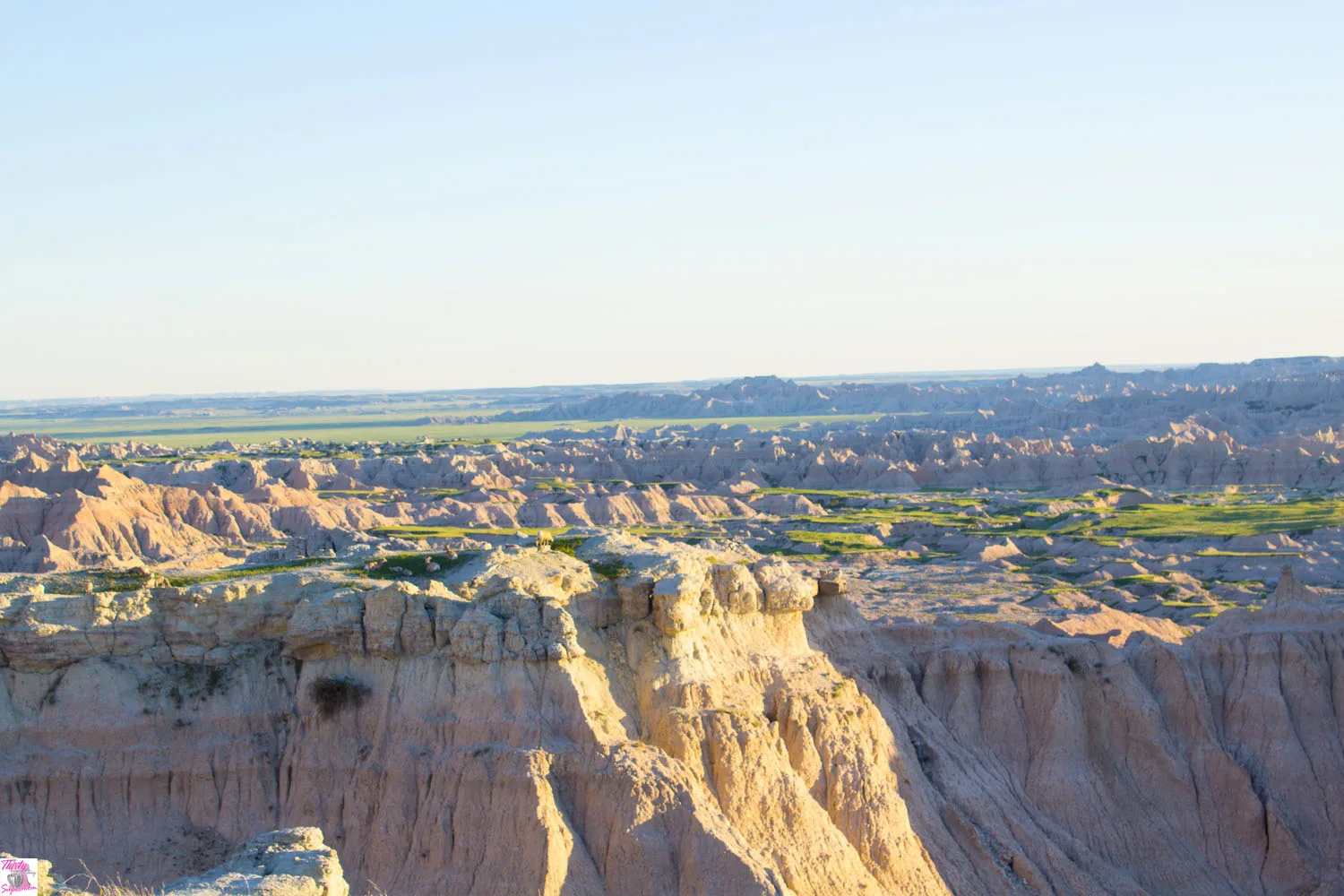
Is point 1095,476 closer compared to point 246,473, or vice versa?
point 246,473

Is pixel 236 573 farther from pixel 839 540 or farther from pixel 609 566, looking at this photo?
pixel 839 540

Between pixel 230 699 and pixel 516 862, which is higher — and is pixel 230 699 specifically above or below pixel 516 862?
above

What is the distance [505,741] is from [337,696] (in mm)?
3334

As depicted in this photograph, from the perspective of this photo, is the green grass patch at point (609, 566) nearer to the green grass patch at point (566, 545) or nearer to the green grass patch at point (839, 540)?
the green grass patch at point (566, 545)

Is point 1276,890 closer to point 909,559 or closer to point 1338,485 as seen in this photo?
point 909,559

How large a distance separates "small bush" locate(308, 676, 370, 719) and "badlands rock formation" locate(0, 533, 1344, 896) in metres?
0.04

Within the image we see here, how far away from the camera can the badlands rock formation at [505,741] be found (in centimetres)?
2503

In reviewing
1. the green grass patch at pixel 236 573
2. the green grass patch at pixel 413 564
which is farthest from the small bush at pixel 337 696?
the green grass patch at pixel 236 573

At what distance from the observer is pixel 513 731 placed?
25719 millimetres

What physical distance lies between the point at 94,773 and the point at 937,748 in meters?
18.0

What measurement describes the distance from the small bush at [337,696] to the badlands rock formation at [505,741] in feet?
0.12

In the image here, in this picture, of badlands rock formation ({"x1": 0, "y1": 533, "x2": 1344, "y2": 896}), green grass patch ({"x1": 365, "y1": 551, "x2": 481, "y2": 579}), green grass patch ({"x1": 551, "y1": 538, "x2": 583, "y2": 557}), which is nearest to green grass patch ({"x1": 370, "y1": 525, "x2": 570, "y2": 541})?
green grass patch ({"x1": 551, "y1": 538, "x2": 583, "y2": 557})

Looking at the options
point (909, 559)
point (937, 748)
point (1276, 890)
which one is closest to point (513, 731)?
point (937, 748)

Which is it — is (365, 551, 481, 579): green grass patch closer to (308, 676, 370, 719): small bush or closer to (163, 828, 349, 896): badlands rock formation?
(308, 676, 370, 719): small bush
